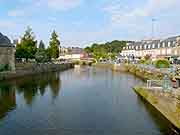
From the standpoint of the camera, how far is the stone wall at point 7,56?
40625mm

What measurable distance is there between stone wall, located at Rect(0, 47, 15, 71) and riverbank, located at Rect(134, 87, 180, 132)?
25.1 meters

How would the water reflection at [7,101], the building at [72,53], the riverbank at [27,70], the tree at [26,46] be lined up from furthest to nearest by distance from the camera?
the building at [72,53]
the tree at [26,46]
the riverbank at [27,70]
the water reflection at [7,101]

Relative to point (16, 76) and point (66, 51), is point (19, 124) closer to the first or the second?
point (16, 76)

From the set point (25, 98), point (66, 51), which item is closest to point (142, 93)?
point (25, 98)

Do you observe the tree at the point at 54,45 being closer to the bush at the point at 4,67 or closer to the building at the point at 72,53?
the bush at the point at 4,67

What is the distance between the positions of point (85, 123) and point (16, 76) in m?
28.7

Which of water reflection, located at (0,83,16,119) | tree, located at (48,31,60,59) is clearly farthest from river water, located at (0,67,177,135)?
tree, located at (48,31,60,59)

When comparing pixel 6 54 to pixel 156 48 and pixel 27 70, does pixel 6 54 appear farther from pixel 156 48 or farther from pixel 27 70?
pixel 156 48

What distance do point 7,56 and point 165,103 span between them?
30974mm

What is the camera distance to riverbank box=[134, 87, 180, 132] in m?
14.0

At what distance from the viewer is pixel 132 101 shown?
21.4 metres

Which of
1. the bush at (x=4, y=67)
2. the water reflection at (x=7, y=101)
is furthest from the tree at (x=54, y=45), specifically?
the water reflection at (x=7, y=101)

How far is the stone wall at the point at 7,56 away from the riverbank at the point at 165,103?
25.1m

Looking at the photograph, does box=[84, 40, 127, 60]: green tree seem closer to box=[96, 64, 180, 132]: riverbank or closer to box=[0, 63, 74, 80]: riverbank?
box=[0, 63, 74, 80]: riverbank
